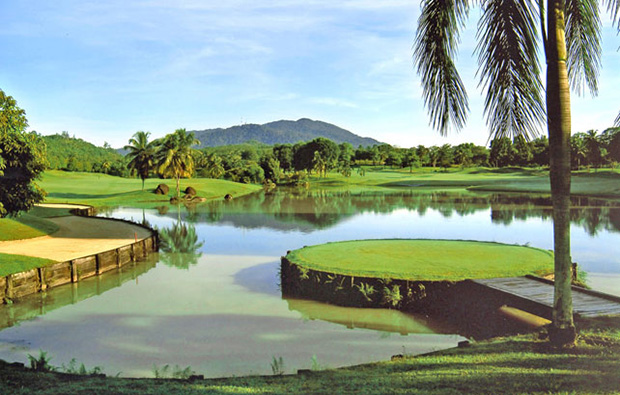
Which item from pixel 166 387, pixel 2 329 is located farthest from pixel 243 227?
pixel 166 387

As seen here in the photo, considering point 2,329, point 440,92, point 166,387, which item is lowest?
point 2,329

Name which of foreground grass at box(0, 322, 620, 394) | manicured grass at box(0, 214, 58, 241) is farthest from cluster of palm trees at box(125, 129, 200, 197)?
foreground grass at box(0, 322, 620, 394)

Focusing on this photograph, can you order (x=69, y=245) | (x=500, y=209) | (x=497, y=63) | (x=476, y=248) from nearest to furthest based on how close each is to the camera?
(x=497, y=63) < (x=476, y=248) < (x=69, y=245) < (x=500, y=209)

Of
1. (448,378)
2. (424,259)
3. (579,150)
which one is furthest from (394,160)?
(448,378)

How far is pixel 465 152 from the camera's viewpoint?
163250 millimetres

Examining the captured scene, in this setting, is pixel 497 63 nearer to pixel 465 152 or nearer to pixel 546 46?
pixel 546 46

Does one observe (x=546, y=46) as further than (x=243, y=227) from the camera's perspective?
No

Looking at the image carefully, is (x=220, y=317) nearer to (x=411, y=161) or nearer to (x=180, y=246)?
(x=180, y=246)

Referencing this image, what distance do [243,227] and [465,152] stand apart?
444 ft

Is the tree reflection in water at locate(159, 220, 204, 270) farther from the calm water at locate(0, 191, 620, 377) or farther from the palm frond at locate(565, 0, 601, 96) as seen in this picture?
the palm frond at locate(565, 0, 601, 96)

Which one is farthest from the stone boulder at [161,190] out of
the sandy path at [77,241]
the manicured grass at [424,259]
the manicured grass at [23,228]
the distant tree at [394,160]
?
the distant tree at [394,160]

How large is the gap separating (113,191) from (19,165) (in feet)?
172

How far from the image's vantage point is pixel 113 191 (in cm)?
8344

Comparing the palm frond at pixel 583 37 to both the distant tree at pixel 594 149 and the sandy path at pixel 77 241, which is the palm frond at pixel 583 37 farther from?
the distant tree at pixel 594 149
